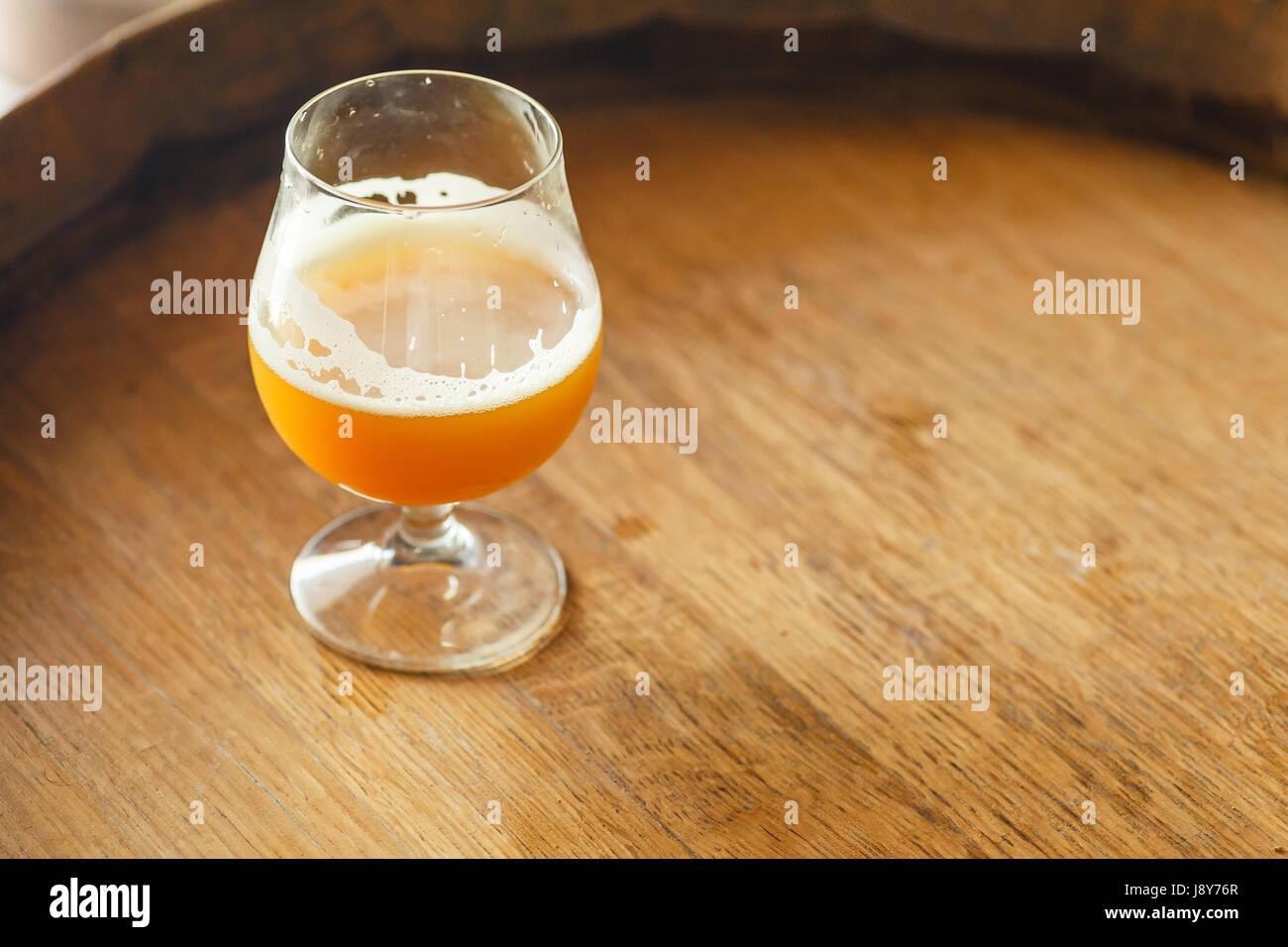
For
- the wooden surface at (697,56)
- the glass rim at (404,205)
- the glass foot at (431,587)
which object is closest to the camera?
the glass rim at (404,205)

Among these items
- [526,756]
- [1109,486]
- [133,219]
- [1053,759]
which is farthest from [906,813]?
[133,219]

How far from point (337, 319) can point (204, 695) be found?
0.29m

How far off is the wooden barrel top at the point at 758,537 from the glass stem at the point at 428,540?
7cm

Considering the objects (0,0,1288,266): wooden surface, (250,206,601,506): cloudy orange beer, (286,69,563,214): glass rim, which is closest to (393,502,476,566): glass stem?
(250,206,601,506): cloudy orange beer

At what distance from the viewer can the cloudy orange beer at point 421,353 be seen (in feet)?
3.18

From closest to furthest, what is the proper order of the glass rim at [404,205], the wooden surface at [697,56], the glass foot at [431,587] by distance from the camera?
the glass rim at [404,205] → the glass foot at [431,587] → the wooden surface at [697,56]

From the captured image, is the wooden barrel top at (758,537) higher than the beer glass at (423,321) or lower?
lower

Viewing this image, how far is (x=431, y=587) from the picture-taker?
3.76ft

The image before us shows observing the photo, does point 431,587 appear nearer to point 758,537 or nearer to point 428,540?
point 428,540

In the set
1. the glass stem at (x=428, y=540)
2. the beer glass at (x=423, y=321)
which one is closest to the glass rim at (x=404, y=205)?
the beer glass at (x=423, y=321)

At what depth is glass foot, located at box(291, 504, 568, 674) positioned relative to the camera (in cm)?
108

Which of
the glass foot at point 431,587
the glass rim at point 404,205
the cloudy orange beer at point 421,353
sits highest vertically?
the glass rim at point 404,205

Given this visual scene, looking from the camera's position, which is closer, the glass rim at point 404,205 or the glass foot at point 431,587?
the glass rim at point 404,205

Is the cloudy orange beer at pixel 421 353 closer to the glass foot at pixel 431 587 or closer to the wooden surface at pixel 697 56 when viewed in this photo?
the glass foot at pixel 431 587
